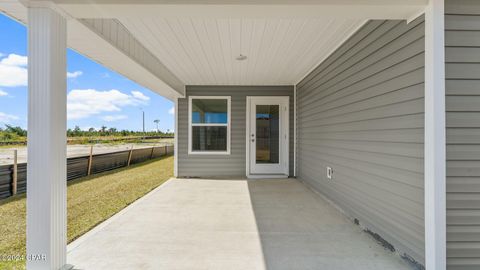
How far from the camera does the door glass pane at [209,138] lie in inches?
255

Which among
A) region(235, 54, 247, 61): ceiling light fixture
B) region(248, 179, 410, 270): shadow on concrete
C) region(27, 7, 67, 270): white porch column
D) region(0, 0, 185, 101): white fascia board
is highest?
region(235, 54, 247, 61): ceiling light fixture

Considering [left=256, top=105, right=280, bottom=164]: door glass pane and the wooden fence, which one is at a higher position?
[left=256, top=105, right=280, bottom=164]: door glass pane

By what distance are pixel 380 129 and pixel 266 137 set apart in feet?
12.8

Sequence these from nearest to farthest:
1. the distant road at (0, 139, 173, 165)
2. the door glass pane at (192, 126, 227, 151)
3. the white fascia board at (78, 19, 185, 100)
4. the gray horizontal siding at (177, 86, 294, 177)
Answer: the white fascia board at (78, 19, 185, 100) → the distant road at (0, 139, 173, 165) → the gray horizontal siding at (177, 86, 294, 177) → the door glass pane at (192, 126, 227, 151)

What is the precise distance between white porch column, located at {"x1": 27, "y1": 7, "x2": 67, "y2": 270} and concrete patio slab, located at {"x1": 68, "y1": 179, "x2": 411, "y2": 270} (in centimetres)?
40

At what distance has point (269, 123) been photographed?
21.1 feet

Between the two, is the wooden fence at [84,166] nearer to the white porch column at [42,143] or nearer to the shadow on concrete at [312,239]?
the white porch column at [42,143]

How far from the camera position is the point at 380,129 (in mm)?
2613

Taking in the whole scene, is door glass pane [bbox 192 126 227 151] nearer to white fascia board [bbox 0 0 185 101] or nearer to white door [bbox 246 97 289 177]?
white door [bbox 246 97 289 177]

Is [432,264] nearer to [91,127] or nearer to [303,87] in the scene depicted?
[303,87]

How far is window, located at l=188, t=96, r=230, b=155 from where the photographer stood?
643cm

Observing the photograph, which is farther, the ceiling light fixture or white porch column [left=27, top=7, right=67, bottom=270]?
the ceiling light fixture

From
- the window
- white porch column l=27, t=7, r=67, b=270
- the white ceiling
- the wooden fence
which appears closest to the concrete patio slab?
white porch column l=27, t=7, r=67, b=270

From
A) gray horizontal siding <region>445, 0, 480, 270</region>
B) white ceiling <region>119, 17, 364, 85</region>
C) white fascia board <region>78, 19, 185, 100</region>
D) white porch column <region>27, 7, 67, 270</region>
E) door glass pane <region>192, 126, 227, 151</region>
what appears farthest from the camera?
door glass pane <region>192, 126, 227, 151</region>
